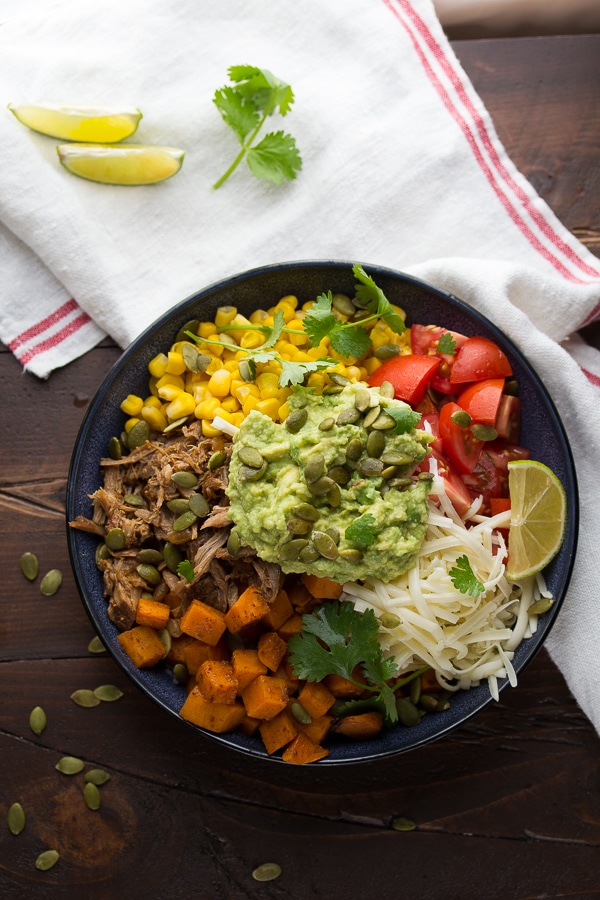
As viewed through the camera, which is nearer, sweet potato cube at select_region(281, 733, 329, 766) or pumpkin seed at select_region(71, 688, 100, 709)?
sweet potato cube at select_region(281, 733, 329, 766)

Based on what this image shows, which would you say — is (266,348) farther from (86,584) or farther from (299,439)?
(86,584)

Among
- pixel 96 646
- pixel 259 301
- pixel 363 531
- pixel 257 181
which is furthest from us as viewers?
pixel 257 181

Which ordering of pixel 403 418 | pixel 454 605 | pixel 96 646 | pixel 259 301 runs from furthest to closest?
1. pixel 96 646
2. pixel 259 301
3. pixel 454 605
4. pixel 403 418

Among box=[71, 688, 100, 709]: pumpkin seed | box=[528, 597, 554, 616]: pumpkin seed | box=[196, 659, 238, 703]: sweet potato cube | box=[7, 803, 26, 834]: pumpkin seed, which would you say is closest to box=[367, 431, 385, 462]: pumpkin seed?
box=[528, 597, 554, 616]: pumpkin seed

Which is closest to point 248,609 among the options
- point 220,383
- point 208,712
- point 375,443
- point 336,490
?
point 208,712

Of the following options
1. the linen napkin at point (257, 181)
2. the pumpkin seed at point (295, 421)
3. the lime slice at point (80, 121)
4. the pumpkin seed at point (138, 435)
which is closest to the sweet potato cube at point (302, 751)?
the linen napkin at point (257, 181)

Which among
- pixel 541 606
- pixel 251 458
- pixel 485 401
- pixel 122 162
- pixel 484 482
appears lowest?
pixel 541 606

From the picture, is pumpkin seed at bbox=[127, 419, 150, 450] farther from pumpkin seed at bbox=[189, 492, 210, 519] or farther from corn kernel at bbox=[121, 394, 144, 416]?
pumpkin seed at bbox=[189, 492, 210, 519]

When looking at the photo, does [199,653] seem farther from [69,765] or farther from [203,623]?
[69,765]

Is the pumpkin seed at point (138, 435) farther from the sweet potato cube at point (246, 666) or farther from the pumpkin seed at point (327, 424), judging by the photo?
the sweet potato cube at point (246, 666)
